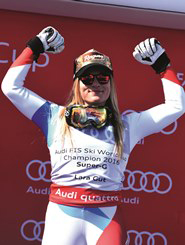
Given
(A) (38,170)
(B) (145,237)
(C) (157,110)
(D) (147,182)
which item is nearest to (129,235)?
(B) (145,237)

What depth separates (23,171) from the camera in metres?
2.53

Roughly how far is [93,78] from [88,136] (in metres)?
0.29

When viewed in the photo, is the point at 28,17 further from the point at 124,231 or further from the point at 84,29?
the point at 124,231

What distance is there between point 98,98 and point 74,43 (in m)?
0.94

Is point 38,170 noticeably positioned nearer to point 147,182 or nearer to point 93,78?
point 147,182

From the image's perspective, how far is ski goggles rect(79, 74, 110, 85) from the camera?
1788 mm

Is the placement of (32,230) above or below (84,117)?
below

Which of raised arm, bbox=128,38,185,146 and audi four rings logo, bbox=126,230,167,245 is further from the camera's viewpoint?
audi four rings logo, bbox=126,230,167,245

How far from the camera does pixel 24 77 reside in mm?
1793

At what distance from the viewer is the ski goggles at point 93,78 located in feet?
5.87

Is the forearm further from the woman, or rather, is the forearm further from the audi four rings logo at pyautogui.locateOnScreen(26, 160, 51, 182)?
the audi four rings logo at pyautogui.locateOnScreen(26, 160, 51, 182)

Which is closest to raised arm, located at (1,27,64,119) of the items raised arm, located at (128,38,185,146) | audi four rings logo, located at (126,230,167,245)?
raised arm, located at (128,38,185,146)

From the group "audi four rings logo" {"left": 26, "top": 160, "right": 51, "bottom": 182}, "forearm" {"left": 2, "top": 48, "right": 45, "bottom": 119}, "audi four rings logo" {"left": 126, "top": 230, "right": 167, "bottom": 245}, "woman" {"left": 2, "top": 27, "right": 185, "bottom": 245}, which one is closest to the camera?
"woman" {"left": 2, "top": 27, "right": 185, "bottom": 245}

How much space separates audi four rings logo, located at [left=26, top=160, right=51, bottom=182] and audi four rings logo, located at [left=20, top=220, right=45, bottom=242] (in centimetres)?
30
